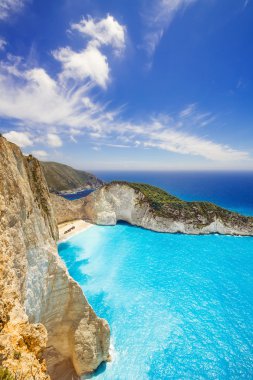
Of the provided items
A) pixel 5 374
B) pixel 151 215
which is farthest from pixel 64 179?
pixel 5 374

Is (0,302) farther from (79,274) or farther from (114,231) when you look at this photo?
(114,231)

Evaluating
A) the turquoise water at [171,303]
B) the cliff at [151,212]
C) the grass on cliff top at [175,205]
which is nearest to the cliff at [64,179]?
the cliff at [151,212]

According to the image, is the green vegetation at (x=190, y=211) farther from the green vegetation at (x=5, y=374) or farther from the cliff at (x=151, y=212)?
the green vegetation at (x=5, y=374)

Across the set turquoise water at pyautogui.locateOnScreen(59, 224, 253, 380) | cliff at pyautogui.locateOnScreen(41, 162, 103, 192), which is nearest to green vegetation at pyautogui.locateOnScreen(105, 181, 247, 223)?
turquoise water at pyautogui.locateOnScreen(59, 224, 253, 380)

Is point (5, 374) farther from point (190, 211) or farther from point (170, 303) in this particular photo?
point (190, 211)

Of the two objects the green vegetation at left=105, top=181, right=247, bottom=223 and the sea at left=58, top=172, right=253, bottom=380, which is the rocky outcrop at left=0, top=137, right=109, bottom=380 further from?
the green vegetation at left=105, top=181, right=247, bottom=223

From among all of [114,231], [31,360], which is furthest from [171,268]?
[31,360]

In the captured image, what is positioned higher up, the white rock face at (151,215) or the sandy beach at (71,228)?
the white rock face at (151,215)
